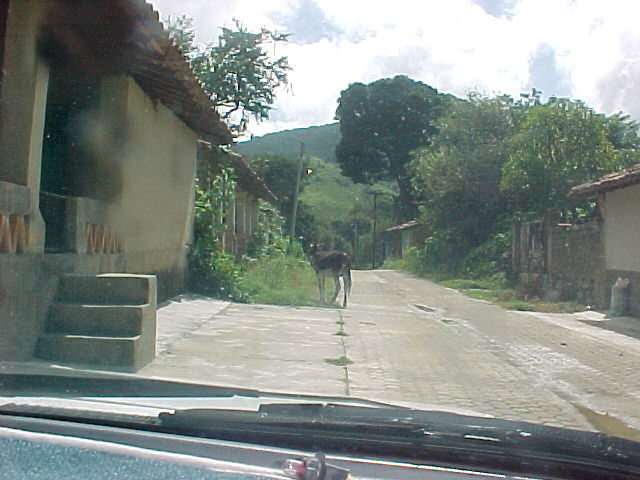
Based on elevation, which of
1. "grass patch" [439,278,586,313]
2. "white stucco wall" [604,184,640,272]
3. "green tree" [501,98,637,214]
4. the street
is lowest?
the street

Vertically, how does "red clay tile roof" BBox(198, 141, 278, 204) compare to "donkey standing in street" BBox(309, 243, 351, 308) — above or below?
above

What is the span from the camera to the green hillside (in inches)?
1830

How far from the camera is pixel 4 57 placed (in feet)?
25.5

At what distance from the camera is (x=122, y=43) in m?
9.26

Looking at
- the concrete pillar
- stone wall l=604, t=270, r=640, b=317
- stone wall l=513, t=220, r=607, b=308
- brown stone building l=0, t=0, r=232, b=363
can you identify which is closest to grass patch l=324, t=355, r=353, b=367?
brown stone building l=0, t=0, r=232, b=363

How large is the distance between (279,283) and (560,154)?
35.2ft

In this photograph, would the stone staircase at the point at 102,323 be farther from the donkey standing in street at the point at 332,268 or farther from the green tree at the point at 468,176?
the green tree at the point at 468,176

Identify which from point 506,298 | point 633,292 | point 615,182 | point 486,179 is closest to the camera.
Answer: point 615,182

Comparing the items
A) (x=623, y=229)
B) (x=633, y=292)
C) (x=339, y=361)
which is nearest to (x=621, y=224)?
(x=623, y=229)

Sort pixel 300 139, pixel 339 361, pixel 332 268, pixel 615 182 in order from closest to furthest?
pixel 339 361 < pixel 615 182 < pixel 332 268 < pixel 300 139

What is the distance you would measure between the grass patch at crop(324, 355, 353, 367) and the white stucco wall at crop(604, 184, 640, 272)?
27.8ft

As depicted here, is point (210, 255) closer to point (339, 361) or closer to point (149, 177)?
point (149, 177)

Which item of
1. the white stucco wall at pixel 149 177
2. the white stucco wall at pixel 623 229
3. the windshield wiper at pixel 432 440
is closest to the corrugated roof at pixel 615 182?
the white stucco wall at pixel 623 229

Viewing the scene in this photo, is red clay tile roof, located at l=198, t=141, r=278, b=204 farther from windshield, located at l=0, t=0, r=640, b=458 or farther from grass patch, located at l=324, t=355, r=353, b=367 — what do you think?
grass patch, located at l=324, t=355, r=353, b=367
